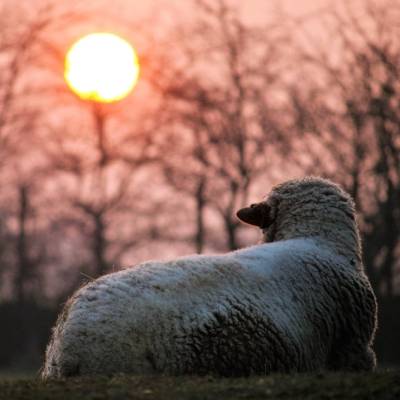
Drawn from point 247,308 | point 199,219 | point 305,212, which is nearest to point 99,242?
point 199,219

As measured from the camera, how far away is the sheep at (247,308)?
8.52 meters

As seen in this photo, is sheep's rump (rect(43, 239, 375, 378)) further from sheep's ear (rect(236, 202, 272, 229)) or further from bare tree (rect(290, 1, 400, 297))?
bare tree (rect(290, 1, 400, 297))

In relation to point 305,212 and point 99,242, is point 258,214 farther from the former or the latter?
point 99,242

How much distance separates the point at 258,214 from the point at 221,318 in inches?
89.5

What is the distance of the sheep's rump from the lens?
27.9 feet

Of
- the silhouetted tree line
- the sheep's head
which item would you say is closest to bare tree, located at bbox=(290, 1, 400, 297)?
the silhouetted tree line

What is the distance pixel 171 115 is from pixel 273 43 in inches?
129

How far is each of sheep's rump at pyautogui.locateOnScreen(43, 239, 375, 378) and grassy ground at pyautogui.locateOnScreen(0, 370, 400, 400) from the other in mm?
247

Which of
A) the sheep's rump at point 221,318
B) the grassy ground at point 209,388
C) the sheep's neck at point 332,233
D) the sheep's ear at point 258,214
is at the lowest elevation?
the grassy ground at point 209,388

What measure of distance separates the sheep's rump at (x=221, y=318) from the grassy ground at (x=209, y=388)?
0.81 feet

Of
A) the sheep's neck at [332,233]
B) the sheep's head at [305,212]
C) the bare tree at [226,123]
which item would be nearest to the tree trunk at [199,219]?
the bare tree at [226,123]

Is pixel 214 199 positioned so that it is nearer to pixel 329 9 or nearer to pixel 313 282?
pixel 329 9

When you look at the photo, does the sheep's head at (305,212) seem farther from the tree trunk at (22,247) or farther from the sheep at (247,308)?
the tree trunk at (22,247)

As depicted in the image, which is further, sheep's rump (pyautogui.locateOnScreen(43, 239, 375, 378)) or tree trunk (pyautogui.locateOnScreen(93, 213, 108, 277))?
tree trunk (pyautogui.locateOnScreen(93, 213, 108, 277))
